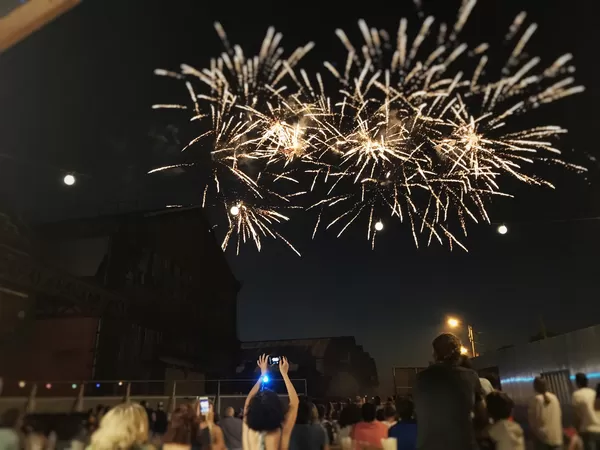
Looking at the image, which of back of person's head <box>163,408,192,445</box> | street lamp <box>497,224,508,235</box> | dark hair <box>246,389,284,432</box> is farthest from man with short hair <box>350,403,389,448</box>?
street lamp <box>497,224,508,235</box>

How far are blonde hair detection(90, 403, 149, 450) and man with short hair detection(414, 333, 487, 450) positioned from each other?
6.01ft

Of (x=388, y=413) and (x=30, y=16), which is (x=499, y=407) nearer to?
(x=388, y=413)

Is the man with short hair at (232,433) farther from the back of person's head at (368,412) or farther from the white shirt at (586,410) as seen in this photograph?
the white shirt at (586,410)

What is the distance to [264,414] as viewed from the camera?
11.8ft

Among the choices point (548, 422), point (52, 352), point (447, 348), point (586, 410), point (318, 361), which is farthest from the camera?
point (318, 361)

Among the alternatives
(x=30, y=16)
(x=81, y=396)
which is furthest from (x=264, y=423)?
(x=81, y=396)

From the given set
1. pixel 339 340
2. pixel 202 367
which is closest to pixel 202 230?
pixel 202 367

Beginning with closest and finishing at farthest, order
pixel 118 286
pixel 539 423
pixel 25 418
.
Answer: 1. pixel 539 423
2. pixel 25 418
3. pixel 118 286

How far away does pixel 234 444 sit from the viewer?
5.73 metres

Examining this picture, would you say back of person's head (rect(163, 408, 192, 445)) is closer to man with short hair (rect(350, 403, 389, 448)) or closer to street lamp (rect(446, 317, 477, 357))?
man with short hair (rect(350, 403, 389, 448))

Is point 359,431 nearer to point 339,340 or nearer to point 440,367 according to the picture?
point 440,367

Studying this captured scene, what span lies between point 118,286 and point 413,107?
43.1ft

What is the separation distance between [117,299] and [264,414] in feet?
45.0

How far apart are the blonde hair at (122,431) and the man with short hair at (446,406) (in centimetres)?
183
